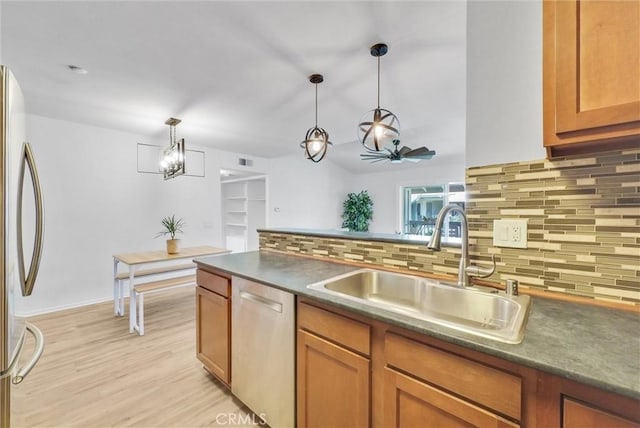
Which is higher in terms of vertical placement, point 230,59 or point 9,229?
point 230,59

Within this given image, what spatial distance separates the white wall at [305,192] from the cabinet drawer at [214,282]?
385cm

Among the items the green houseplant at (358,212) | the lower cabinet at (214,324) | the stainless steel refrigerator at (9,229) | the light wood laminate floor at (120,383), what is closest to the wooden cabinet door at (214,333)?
the lower cabinet at (214,324)

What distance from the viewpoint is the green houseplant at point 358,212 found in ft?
23.6

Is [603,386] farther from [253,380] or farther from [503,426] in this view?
[253,380]

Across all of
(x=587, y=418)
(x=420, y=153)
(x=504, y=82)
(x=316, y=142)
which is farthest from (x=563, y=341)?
(x=420, y=153)

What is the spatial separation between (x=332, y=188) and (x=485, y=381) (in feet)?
21.6

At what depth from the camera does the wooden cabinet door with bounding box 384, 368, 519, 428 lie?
817 millimetres

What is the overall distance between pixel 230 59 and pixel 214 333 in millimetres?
2065

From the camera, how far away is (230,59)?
2.19 m

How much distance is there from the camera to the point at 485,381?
2.64 feet

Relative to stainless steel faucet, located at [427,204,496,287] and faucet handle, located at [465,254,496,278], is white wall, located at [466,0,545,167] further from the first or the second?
faucet handle, located at [465,254,496,278]

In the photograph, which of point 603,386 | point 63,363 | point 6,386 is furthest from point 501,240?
point 63,363

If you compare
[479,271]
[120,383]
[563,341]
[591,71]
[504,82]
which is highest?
[504,82]

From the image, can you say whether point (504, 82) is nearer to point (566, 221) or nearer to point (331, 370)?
point (566, 221)
